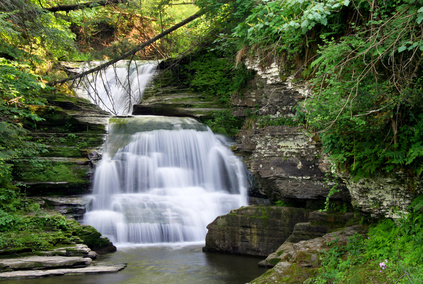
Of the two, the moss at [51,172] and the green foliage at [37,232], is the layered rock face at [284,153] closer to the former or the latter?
the green foliage at [37,232]

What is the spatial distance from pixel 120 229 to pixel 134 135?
457 cm

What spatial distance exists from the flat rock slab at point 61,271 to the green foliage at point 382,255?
14.6 feet

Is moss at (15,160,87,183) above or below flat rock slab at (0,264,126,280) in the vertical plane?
above

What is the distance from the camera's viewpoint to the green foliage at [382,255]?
4.92 meters

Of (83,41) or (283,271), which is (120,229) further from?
(83,41)

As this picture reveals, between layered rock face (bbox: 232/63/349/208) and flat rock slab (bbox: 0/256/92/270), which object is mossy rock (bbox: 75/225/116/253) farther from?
layered rock face (bbox: 232/63/349/208)

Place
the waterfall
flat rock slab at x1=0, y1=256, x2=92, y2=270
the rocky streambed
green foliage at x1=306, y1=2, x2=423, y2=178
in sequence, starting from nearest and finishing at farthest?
green foliage at x1=306, y1=2, x2=423, y2=178, the rocky streambed, flat rock slab at x1=0, y1=256, x2=92, y2=270, the waterfall

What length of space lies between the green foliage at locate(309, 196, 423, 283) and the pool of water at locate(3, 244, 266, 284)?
7.49 feet

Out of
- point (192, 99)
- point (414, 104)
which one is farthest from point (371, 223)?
point (192, 99)

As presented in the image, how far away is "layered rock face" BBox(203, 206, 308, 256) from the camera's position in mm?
9250

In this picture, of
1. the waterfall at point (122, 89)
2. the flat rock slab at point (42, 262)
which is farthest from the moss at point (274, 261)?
the waterfall at point (122, 89)

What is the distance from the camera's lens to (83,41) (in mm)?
23703

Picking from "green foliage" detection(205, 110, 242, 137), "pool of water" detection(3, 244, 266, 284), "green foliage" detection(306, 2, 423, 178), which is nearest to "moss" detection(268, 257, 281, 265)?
"pool of water" detection(3, 244, 266, 284)

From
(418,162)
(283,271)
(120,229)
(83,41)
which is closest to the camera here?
(418,162)
